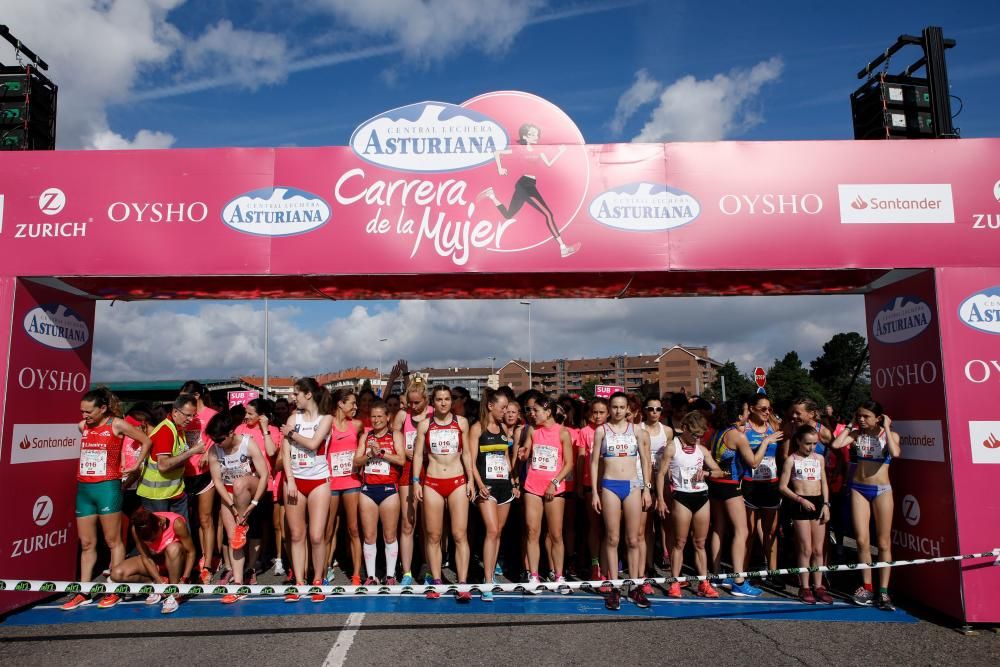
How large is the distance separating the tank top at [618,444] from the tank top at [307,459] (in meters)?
2.59

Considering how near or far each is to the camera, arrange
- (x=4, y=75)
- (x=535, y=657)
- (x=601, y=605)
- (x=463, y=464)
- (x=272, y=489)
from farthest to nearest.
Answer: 1. (x=4, y=75)
2. (x=272, y=489)
3. (x=463, y=464)
4. (x=601, y=605)
5. (x=535, y=657)

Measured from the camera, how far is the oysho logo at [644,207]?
5.23 m

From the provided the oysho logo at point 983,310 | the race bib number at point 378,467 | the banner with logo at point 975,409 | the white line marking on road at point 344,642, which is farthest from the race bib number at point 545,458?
the oysho logo at point 983,310

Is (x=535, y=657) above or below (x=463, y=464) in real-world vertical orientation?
below

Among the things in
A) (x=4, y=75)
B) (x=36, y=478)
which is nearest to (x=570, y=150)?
(x=36, y=478)

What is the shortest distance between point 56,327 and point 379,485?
3.46 m

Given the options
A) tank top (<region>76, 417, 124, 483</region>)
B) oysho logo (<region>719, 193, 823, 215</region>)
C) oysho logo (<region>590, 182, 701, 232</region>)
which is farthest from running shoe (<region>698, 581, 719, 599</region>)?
tank top (<region>76, 417, 124, 483</region>)

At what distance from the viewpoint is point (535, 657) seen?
13.3ft

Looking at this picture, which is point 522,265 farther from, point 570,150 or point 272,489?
point 272,489

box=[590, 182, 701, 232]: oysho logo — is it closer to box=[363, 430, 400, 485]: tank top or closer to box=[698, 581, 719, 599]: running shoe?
box=[363, 430, 400, 485]: tank top

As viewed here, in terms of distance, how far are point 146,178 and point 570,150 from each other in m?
3.88

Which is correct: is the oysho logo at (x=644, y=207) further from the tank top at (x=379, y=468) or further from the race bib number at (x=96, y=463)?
the race bib number at (x=96, y=463)

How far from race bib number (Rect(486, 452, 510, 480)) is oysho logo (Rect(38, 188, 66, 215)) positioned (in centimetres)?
450

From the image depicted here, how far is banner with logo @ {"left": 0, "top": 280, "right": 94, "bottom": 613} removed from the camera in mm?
5027
